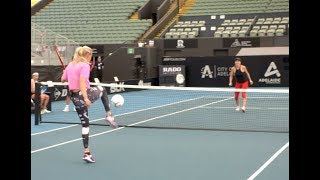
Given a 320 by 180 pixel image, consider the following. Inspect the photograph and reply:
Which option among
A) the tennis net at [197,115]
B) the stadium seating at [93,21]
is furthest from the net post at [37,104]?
the stadium seating at [93,21]

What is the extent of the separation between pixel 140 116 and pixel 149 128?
8.11 ft

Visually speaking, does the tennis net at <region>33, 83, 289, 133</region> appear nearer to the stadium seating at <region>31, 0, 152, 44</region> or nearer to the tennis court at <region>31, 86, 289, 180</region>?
the tennis court at <region>31, 86, 289, 180</region>

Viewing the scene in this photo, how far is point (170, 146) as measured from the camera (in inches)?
359

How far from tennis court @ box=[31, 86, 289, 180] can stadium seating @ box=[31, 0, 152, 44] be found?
17.1 m

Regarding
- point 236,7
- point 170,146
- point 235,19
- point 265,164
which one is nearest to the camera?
point 265,164

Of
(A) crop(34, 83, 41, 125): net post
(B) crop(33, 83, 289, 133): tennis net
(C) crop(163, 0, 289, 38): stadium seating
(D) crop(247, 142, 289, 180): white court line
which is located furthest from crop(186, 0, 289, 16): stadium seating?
(D) crop(247, 142, 289, 180): white court line

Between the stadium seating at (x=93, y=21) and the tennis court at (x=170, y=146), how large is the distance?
1705cm

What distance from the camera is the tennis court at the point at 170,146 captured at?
688 cm

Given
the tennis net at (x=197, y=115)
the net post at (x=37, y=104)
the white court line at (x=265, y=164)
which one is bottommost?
the white court line at (x=265, y=164)

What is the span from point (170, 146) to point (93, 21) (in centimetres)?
2678

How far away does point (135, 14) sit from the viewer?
Answer: 3512 cm

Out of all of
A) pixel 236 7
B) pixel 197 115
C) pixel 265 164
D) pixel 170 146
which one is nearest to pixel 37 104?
pixel 170 146

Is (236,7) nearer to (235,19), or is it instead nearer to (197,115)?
(235,19)

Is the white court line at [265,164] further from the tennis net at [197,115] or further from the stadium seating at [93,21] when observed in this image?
the stadium seating at [93,21]
